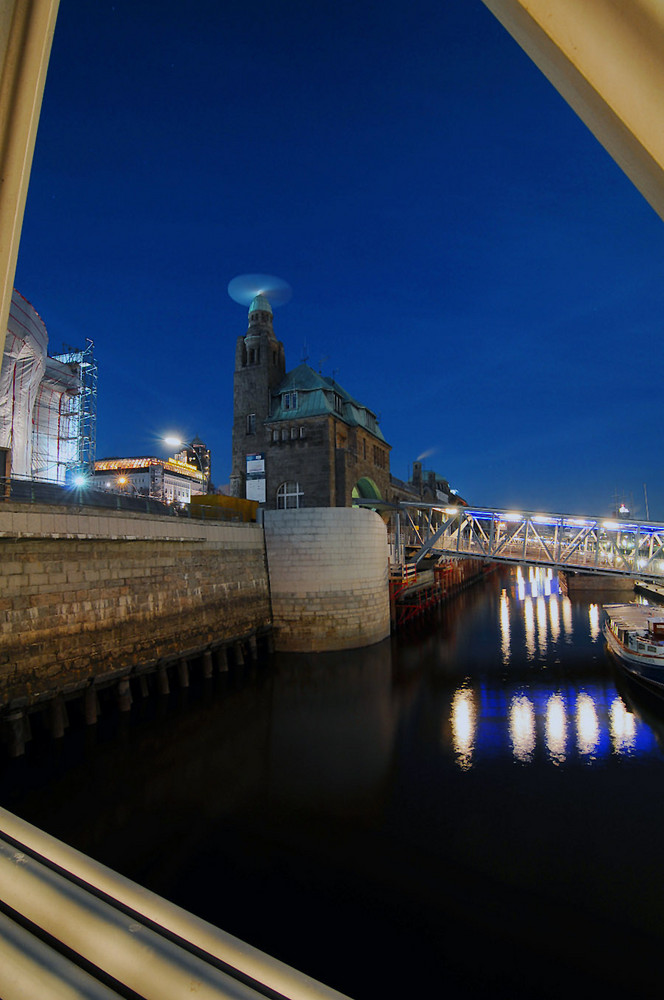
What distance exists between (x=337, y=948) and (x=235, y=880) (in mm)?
2556

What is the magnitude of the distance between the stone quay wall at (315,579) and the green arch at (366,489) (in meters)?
14.4

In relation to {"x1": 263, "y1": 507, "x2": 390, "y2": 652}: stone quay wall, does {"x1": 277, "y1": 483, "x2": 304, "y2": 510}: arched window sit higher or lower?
higher

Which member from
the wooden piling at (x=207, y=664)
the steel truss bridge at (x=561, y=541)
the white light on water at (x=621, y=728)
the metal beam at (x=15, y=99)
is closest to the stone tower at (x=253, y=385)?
the steel truss bridge at (x=561, y=541)

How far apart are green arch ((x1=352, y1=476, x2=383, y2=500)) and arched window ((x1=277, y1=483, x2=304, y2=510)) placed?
6.56 meters

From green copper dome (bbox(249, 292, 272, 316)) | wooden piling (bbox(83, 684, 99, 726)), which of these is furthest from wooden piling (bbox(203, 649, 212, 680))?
green copper dome (bbox(249, 292, 272, 316))

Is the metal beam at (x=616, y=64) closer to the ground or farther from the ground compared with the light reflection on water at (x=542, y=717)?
farther from the ground

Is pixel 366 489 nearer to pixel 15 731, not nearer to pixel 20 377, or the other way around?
pixel 20 377

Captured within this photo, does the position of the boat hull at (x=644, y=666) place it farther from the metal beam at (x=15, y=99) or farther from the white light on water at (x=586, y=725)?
the metal beam at (x=15, y=99)

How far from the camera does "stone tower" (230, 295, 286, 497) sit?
40.8 meters

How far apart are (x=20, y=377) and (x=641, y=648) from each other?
37272 mm

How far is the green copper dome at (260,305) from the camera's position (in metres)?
43.1

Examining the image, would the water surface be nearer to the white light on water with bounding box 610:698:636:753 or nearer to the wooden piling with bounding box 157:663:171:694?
the white light on water with bounding box 610:698:636:753

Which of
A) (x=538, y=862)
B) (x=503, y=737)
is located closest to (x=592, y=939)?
(x=538, y=862)

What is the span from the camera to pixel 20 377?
1181 inches
